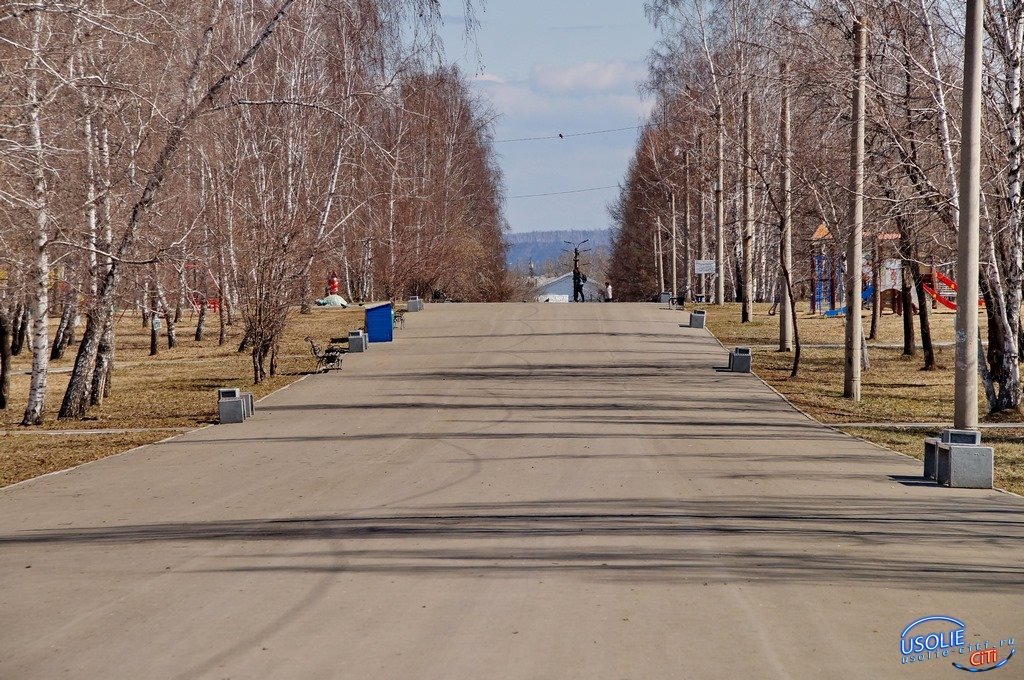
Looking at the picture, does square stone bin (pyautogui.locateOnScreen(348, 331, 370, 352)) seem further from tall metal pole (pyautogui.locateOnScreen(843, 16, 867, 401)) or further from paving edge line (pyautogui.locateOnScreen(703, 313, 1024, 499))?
tall metal pole (pyautogui.locateOnScreen(843, 16, 867, 401))

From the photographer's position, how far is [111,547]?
9.27 meters

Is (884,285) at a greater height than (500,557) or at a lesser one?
greater

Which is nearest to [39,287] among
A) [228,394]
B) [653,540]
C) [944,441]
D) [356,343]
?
[228,394]

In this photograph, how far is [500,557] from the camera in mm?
8500

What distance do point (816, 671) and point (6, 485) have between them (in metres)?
10.6

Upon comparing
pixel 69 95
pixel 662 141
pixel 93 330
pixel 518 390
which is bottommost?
pixel 518 390

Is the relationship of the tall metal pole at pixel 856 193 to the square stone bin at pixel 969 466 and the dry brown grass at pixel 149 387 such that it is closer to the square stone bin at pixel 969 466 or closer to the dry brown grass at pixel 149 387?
the square stone bin at pixel 969 466

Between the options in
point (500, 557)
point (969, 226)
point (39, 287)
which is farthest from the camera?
point (39, 287)

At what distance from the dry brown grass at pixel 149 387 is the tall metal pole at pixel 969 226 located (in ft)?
37.4

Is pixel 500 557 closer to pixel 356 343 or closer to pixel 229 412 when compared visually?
pixel 229 412

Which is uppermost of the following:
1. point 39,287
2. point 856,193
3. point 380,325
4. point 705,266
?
point 856,193

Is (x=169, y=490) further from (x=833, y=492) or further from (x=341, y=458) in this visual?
(x=833, y=492)

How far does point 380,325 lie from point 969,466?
22.5 metres

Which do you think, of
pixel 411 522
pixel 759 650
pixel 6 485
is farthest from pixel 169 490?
pixel 759 650
